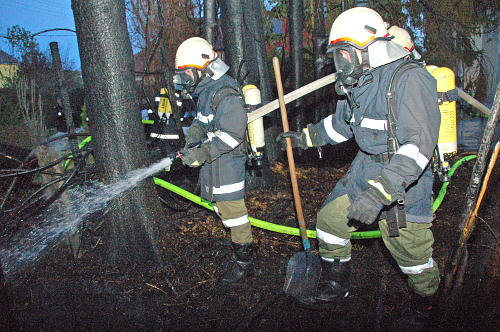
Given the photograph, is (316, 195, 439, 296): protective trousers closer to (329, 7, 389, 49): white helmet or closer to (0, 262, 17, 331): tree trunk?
(329, 7, 389, 49): white helmet

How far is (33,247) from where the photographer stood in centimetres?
417

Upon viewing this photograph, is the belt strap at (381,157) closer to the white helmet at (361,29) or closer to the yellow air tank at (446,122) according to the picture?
the yellow air tank at (446,122)

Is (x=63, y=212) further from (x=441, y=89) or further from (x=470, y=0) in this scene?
(x=470, y=0)

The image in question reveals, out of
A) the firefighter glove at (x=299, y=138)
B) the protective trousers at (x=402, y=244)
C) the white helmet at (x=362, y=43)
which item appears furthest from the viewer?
the firefighter glove at (x=299, y=138)

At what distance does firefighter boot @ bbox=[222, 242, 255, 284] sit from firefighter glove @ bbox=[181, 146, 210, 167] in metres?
1.03

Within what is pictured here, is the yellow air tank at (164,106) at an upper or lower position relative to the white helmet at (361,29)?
lower

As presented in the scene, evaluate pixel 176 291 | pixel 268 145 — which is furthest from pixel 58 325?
pixel 268 145

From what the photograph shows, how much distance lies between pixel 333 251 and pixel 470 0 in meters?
8.22

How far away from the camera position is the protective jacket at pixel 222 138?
3412mm

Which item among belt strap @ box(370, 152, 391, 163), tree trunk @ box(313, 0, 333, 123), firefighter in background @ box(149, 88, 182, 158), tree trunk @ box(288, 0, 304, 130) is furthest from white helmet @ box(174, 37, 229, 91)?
tree trunk @ box(313, 0, 333, 123)

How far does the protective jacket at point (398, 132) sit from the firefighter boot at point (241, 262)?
124 cm

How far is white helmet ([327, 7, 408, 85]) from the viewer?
8.48ft

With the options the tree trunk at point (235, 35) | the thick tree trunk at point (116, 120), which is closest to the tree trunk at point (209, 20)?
the tree trunk at point (235, 35)

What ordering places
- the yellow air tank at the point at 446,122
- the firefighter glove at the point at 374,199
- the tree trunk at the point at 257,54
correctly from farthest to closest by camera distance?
the tree trunk at the point at 257,54
the yellow air tank at the point at 446,122
the firefighter glove at the point at 374,199
